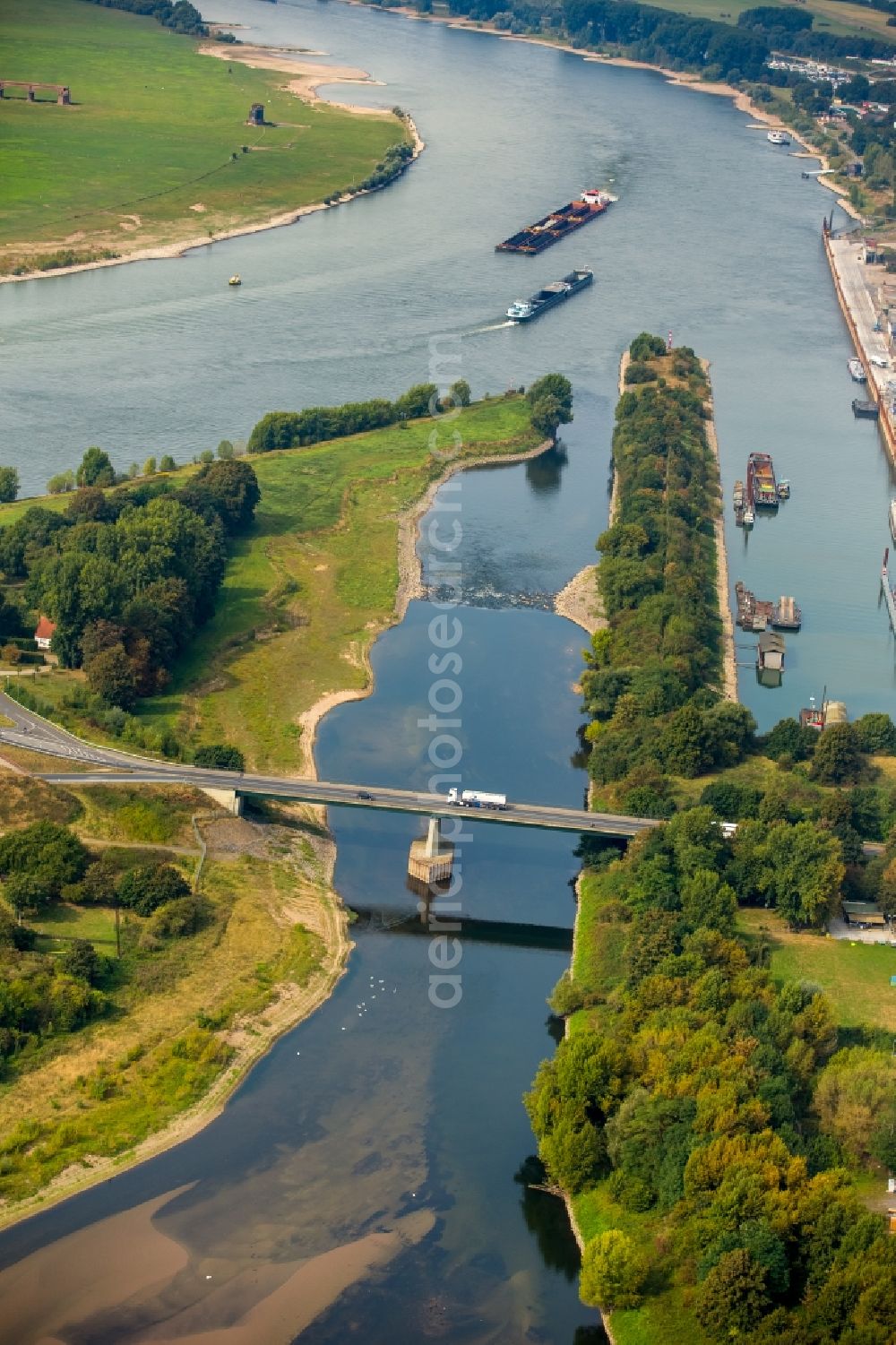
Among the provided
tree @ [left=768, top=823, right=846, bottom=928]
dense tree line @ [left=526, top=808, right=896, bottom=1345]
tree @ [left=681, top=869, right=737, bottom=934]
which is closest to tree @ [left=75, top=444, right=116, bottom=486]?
dense tree line @ [left=526, top=808, right=896, bottom=1345]

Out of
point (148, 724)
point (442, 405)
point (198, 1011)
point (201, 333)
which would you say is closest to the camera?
point (198, 1011)

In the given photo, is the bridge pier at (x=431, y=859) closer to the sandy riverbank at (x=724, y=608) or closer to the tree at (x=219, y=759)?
the tree at (x=219, y=759)

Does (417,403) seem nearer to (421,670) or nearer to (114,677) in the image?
(421,670)

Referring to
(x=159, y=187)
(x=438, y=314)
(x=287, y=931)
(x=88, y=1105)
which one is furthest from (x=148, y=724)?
(x=159, y=187)

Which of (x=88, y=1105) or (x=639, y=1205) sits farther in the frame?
(x=88, y=1105)

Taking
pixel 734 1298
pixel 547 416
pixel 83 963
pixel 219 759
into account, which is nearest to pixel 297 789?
pixel 219 759

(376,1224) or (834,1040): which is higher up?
(834,1040)

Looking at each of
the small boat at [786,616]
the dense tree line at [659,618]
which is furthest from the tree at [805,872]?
the small boat at [786,616]

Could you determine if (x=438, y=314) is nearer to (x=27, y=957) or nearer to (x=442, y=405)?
(x=442, y=405)
